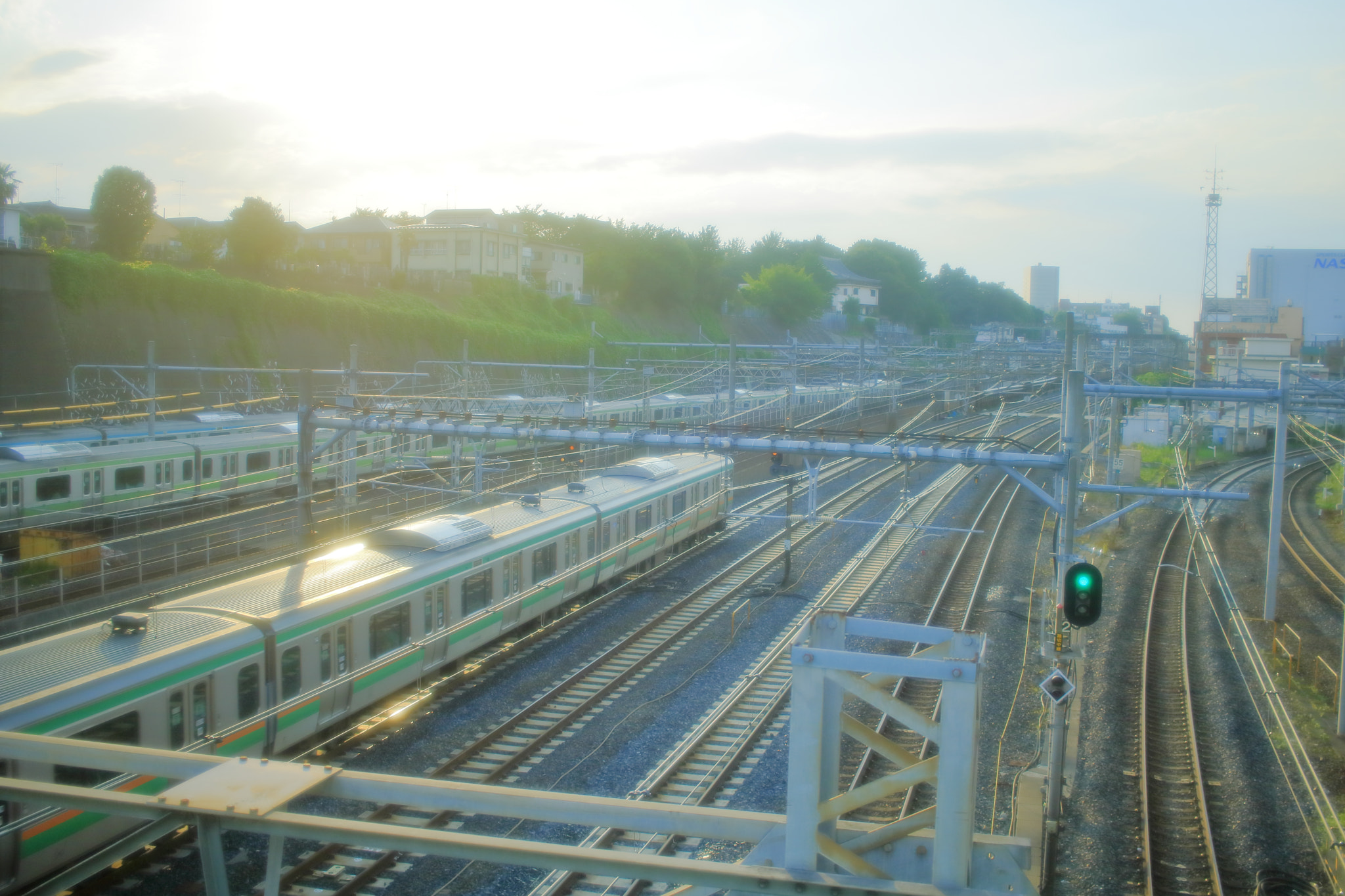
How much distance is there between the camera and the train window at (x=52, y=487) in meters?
15.2

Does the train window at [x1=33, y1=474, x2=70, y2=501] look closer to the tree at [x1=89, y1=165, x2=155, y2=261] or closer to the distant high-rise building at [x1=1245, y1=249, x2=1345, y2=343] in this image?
the tree at [x1=89, y1=165, x2=155, y2=261]

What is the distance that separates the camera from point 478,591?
35.3 ft

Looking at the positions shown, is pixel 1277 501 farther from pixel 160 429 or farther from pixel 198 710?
A: pixel 160 429

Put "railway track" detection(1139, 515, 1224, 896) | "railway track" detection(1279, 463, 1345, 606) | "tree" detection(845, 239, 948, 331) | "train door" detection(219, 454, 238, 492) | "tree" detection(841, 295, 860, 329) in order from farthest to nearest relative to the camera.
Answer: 1. "tree" detection(845, 239, 948, 331)
2. "tree" detection(841, 295, 860, 329)
3. "train door" detection(219, 454, 238, 492)
4. "railway track" detection(1279, 463, 1345, 606)
5. "railway track" detection(1139, 515, 1224, 896)

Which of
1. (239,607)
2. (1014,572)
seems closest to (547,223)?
(1014,572)

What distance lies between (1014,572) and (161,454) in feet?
51.9

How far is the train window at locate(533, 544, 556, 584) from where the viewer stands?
39.7ft

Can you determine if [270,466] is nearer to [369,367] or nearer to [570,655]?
[570,655]

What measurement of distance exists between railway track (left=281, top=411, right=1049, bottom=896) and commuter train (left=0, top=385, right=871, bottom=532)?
285cm

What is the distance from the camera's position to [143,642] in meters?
7.03

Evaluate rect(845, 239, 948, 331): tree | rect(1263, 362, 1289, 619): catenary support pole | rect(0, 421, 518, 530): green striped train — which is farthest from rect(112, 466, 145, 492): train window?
rect(845, 239, 948, 331): tree

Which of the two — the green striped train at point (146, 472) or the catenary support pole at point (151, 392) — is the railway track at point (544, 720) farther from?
the catenary support pole at point (151, 392)

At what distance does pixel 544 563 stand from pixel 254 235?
26.9 m

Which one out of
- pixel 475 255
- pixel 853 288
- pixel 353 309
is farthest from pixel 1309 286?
pixel 353 309
